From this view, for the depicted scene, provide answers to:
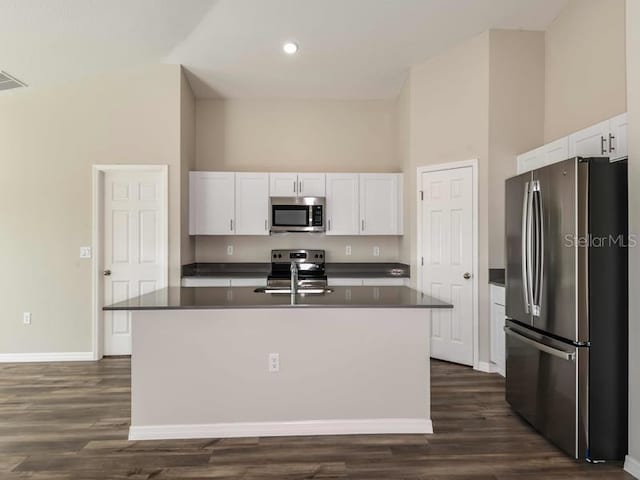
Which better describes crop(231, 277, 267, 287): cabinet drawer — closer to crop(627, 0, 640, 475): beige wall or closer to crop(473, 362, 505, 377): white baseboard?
crop(473, 362, 505, 377): white baseboard

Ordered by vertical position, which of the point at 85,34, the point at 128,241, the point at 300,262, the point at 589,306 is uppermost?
the point at 85,34

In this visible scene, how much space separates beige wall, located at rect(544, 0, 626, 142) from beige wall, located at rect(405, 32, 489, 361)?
637 millimetres

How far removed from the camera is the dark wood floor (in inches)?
88.0

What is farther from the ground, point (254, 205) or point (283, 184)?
point (283, 184)

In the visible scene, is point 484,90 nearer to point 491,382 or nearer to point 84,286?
point 491,382

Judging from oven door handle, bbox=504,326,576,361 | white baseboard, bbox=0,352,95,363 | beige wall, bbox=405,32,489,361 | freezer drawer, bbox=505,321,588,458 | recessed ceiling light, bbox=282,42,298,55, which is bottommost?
white baseboard, bbox=0,352,95,363

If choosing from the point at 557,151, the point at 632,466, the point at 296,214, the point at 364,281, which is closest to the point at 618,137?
the point at 557,151

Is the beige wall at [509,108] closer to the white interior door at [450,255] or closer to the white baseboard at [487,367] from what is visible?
the white interior door at [450,255]

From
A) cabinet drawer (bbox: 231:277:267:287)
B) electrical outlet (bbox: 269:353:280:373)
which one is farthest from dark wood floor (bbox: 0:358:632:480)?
cabinet drawer (bbox: 231:277:267:287)

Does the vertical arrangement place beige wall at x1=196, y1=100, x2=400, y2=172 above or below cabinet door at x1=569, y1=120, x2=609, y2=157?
above

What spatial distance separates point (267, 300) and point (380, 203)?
2.70 metres

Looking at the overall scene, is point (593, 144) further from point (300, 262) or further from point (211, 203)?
point (211, 203)

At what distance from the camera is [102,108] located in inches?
174

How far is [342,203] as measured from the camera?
4953mm
